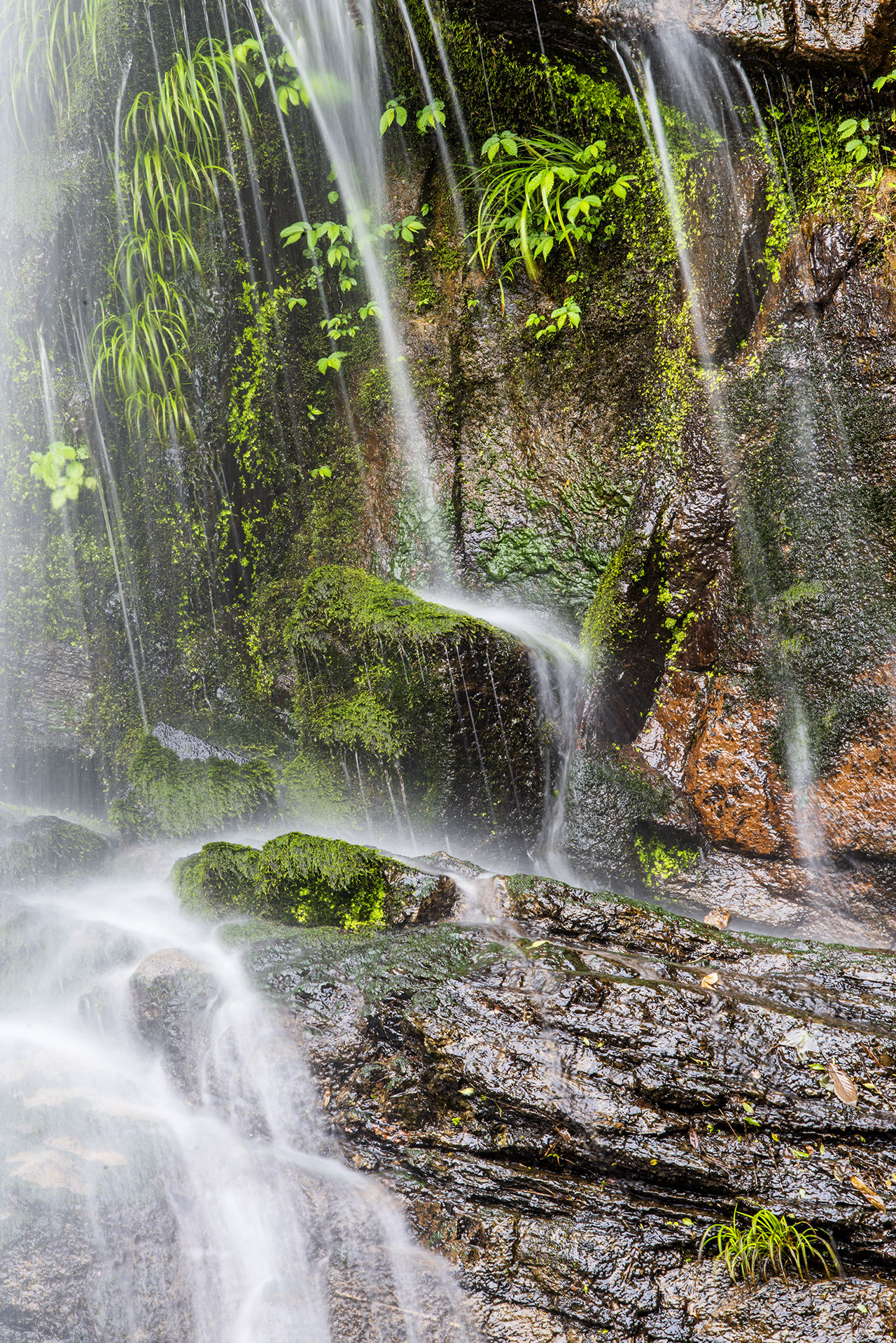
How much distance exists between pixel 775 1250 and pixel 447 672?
2.96 metres

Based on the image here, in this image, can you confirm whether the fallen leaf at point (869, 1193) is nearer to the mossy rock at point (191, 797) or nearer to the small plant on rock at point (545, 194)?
the mossy rock at point (191, 797)

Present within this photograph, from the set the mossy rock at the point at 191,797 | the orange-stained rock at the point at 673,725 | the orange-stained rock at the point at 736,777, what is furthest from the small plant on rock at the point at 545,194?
the mossy rock at the point at 191,797

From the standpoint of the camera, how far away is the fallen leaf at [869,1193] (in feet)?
8.02

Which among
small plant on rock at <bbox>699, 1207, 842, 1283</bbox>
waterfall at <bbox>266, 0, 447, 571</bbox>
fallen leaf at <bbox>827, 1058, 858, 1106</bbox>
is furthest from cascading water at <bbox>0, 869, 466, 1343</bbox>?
waterfall at <bbox>266, 0, 447, 571</bbox>

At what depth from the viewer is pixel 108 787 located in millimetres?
6504

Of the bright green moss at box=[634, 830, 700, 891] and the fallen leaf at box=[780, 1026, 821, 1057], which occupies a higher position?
the bright green moss at box=[634, 830, 700, 891]

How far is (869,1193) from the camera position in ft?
8.14

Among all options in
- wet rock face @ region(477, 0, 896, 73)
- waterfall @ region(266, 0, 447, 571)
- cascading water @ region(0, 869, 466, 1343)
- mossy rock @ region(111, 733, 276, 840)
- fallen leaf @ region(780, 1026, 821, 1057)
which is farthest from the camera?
waterfall @ region(266, 0, 447, 571)

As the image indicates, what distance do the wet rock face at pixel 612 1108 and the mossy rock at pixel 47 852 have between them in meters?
2.34

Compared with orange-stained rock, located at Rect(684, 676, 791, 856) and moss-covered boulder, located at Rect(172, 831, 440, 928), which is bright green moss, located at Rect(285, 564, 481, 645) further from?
orange-stained rock, located at Rect(684, 676, 791, 856)

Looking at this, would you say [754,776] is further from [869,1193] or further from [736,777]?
[869,1193]

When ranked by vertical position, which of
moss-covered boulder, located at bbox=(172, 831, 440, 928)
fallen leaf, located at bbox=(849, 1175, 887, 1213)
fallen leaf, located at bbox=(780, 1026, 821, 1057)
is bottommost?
fallen leaf, located at bbox=(849, 1175, 887, 1213)

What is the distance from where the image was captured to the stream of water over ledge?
2.70 metres

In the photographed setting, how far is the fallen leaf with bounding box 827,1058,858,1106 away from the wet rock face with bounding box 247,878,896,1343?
2cm
